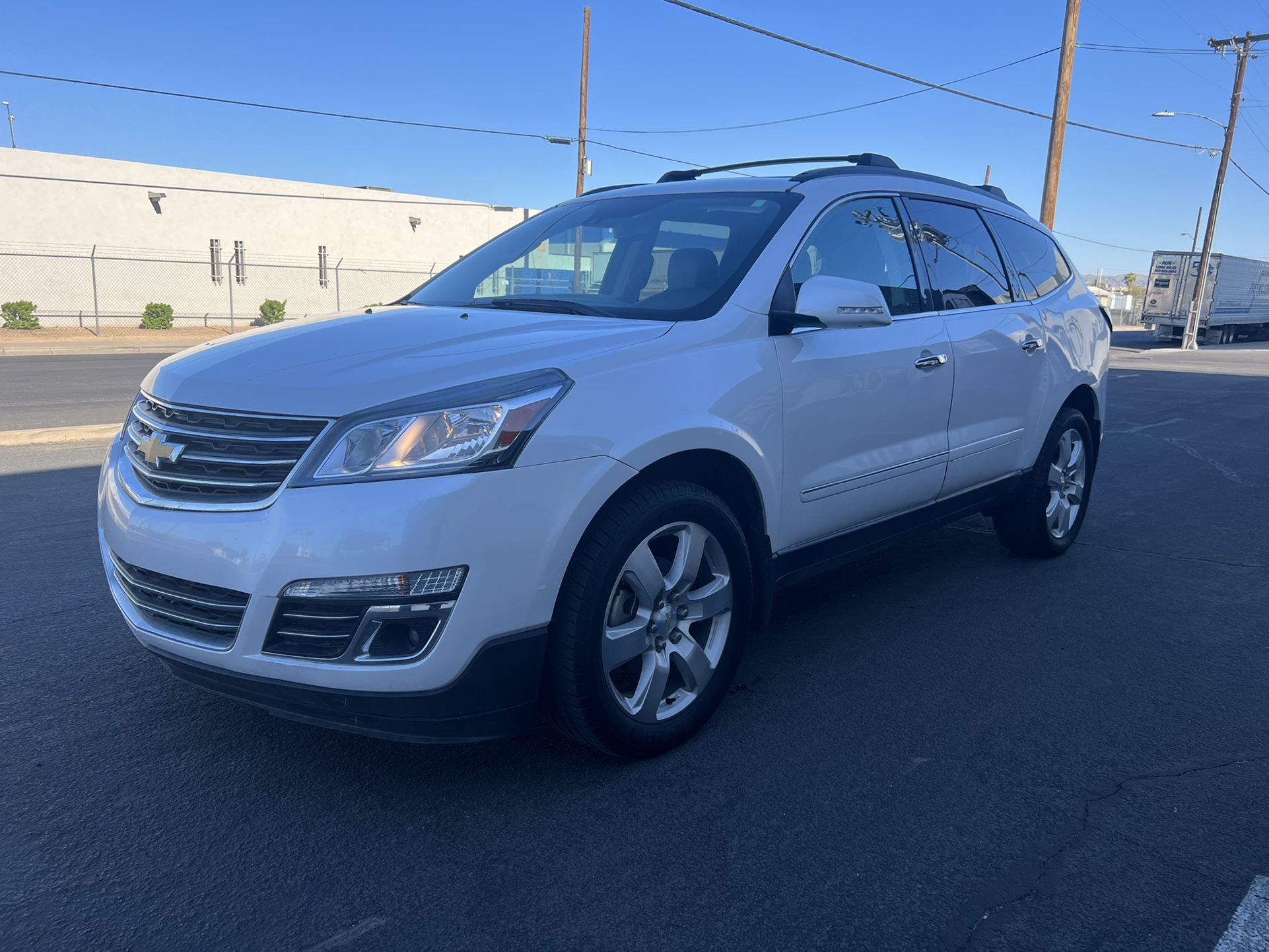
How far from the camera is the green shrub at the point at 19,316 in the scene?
26453mm

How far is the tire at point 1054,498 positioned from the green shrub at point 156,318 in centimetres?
2874

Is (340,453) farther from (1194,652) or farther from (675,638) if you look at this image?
(1194,652)

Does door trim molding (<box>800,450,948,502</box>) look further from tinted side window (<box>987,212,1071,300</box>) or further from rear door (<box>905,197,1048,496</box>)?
tinted side window (<box>987,212,1071,300</box>)

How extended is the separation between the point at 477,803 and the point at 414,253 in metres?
37.6

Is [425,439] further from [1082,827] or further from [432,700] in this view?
[1082,827]

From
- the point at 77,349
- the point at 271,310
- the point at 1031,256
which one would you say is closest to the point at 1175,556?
the point at 1031,256

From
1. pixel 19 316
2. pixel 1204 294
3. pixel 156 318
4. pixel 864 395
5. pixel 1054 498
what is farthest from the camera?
pixel 1204 294

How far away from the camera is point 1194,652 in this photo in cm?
418

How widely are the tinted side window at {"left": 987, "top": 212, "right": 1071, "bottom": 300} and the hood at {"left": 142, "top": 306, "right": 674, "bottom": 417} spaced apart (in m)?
2.75

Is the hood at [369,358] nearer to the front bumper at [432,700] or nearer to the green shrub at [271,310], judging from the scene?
the front bumper at [432,700]

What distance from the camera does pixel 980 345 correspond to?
4562mm

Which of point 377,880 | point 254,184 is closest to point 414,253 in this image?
point 254,184

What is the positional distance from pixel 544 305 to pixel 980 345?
2121mm

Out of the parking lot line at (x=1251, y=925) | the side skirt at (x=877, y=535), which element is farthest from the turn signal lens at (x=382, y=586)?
the parking lot line at (x=1251, y=925)
